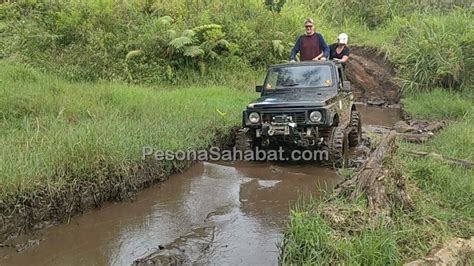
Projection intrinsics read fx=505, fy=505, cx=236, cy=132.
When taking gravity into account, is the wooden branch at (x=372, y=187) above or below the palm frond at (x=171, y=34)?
below

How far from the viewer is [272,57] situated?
15.0 meters

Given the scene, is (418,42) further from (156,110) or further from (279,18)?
(156,110)

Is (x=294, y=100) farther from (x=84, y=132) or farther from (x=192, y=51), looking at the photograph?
(x=192, y=51)

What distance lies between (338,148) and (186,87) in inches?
226

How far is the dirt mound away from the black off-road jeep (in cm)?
821

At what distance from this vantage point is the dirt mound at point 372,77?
16.6 metres

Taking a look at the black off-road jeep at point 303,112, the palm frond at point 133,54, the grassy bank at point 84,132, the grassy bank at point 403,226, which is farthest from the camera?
the palm frond at point 133,54

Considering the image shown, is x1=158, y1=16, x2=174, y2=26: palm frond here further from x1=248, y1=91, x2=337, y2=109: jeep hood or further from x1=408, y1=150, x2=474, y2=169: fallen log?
x1=408, y1=150, x2=474, y2=169: fallen log

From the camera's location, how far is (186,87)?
1238 centimetres

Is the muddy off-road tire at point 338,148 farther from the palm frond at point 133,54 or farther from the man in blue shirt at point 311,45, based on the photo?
the palm frond at point 133,54

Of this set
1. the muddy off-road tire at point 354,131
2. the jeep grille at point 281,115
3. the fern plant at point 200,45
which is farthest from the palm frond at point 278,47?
the jeep grille at point 281,115

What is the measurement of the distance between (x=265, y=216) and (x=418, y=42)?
10.7m

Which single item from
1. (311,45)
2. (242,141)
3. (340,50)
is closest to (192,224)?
(242,141)

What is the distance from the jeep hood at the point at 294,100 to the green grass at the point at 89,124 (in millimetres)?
1125
